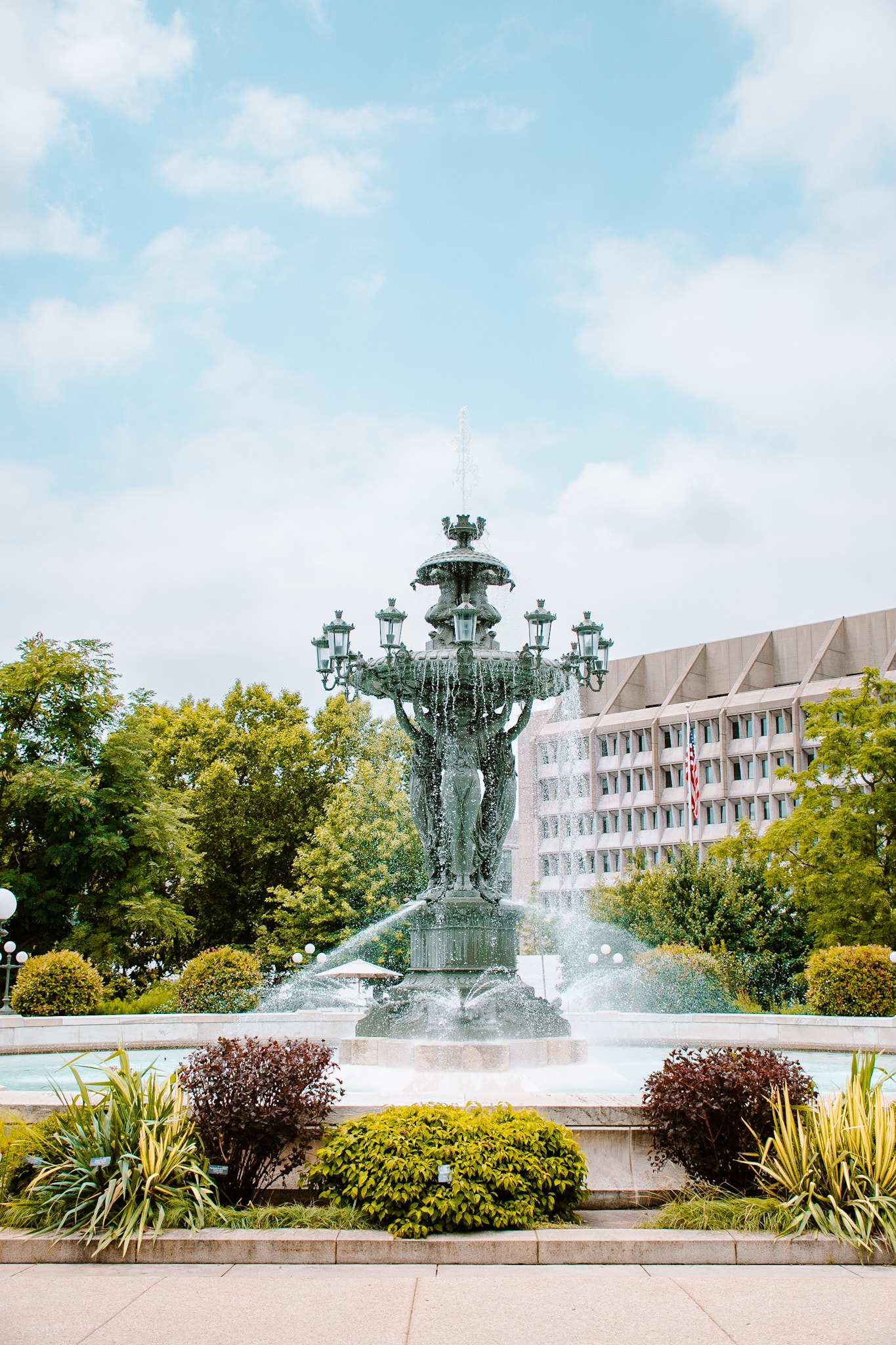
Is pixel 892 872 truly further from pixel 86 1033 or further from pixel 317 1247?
pixel 317 1247

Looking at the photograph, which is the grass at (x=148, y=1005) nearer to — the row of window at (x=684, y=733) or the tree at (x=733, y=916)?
the tree at (x=733, y=916)

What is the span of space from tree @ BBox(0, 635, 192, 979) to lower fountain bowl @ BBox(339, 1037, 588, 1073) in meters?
20.6

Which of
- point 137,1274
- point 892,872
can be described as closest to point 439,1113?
point 137,1274

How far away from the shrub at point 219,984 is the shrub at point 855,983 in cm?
1039

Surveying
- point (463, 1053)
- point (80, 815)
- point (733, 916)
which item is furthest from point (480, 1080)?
point (80, 815)

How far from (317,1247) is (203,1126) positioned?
3.57 feet

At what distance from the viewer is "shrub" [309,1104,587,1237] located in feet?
21.2

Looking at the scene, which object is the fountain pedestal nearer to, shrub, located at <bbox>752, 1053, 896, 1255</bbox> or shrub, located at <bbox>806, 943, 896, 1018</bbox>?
shrub, located at <bbox>752, 1053, 896, 1255</bbox>

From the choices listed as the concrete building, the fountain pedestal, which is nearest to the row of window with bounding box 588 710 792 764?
the concrete building

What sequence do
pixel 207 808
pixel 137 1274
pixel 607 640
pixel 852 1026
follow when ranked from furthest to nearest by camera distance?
pixel 207 808
pixel 852 1026
pixel 607 640
pixel 137 1274

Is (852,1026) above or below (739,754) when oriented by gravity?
below

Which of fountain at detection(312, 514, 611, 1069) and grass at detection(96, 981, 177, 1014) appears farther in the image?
grass at detection(96, 981, 177, 1014)

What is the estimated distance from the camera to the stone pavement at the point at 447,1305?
495 centimetres

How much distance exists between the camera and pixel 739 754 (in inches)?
2820
